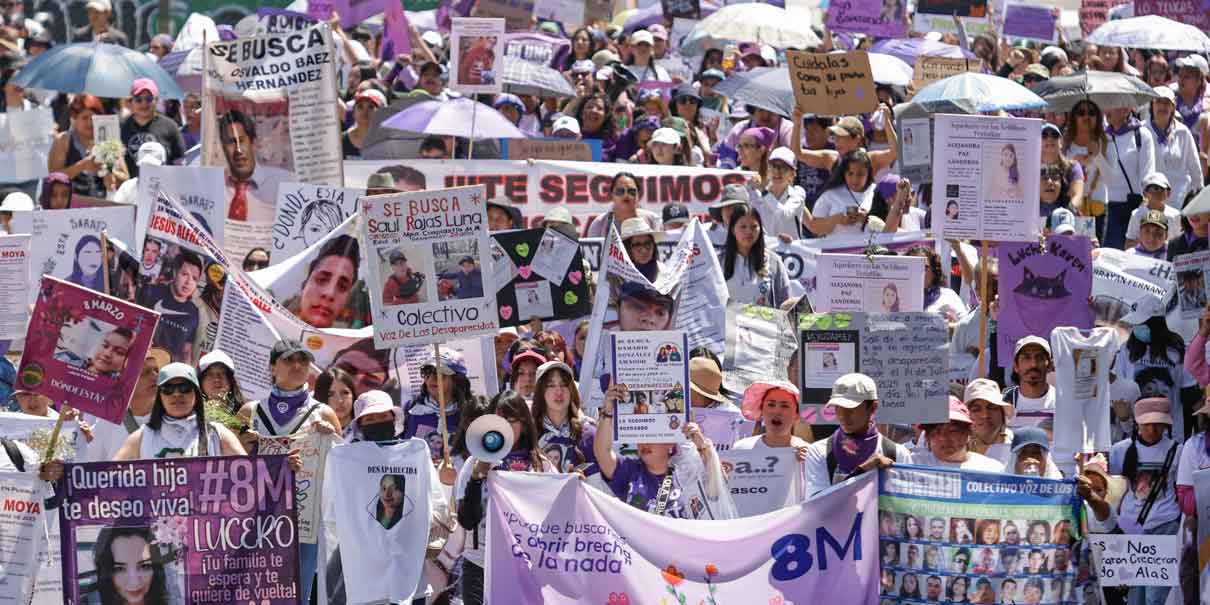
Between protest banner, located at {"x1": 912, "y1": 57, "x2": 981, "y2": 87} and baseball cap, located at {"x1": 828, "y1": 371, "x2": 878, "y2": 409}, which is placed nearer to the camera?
baseball cap, located at {"x1": 828, "y1": 371, "x2": 878, "y2": 409}

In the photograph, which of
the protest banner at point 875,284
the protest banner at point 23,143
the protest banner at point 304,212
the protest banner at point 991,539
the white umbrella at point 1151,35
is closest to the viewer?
the protest banner at point 991,539

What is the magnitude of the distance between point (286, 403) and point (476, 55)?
682 cm

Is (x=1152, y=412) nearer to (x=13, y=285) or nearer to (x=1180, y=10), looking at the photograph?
(x=13, y=285)

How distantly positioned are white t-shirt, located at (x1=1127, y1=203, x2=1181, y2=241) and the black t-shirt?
21.2 ft

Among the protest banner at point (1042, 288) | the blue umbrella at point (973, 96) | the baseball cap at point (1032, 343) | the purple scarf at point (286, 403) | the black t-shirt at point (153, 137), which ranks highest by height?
the blue umbrella at point (973, 96)

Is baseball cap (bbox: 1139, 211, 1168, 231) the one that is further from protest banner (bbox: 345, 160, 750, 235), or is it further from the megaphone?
the megaphone

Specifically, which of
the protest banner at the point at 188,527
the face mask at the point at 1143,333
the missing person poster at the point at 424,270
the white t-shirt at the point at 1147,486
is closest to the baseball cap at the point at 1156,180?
the face mask at the point at 1143,333

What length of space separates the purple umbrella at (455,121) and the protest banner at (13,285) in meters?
5.03

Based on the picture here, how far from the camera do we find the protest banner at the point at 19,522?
11180 millimetres

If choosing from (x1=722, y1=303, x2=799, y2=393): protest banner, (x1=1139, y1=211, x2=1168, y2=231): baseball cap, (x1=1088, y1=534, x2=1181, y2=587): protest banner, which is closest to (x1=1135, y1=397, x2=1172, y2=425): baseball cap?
(x1=1088, y1=534, x2=1181, y2=587): protest banner

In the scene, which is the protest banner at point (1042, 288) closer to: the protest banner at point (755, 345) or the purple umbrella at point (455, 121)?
the protest banner at point (755, 345)

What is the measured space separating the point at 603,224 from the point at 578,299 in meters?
1.53

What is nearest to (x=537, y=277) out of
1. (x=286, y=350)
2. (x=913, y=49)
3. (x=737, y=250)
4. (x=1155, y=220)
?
(x=737, y=250)

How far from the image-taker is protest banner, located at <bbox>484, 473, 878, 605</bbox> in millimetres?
11094
